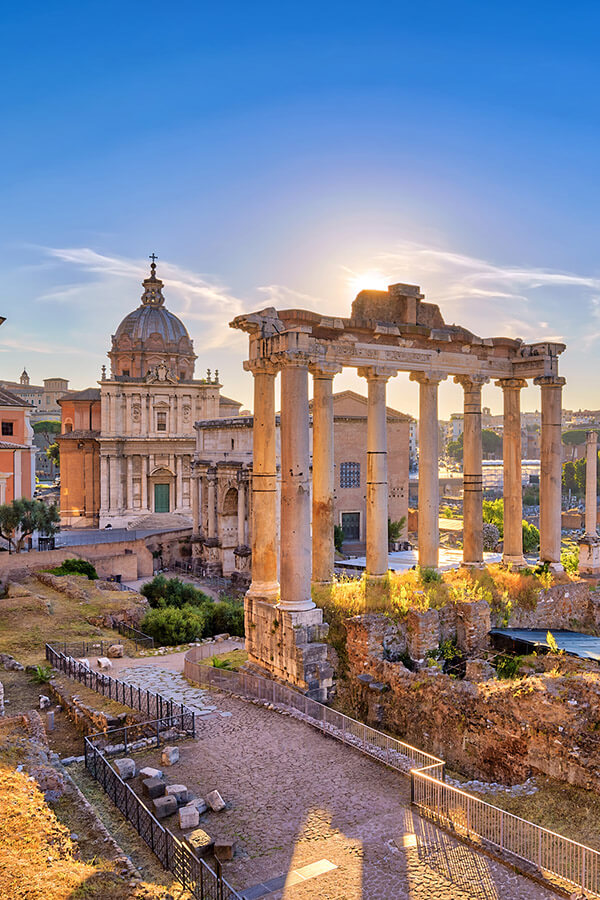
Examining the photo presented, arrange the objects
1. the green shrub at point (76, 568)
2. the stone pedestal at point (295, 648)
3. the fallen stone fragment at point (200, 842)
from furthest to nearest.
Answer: the green shrub at point (76, 568) < the stone pedestal at point (295, 648) < the fallen stone fragment at point (200, 842)

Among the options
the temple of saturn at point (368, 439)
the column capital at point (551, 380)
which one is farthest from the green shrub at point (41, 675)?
the column capital at point (551, 380)

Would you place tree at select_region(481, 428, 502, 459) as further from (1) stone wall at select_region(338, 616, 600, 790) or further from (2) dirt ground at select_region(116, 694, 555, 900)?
(2) dirt ground at select_region(116, 694, 555, 900)

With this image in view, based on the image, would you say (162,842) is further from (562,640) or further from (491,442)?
(491,442)

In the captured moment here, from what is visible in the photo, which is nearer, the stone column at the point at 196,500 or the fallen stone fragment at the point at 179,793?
the fallen stone fragment at the point at 179,793

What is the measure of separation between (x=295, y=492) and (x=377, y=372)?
4136 millimetres

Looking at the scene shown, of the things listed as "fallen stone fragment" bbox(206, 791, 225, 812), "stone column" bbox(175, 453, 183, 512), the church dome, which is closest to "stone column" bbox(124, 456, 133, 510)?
"stone column" bbox(175, 453, 183, 512)

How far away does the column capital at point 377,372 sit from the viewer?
1619cm

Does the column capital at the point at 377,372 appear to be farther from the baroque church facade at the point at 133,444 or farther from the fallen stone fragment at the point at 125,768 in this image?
the baroque church facade at the point at 133,444

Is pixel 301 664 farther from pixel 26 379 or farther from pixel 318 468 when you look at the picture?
pixel 26 379

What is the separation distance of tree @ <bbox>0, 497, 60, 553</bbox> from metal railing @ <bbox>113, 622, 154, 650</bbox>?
9.75 m

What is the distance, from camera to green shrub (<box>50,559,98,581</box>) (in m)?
29.1

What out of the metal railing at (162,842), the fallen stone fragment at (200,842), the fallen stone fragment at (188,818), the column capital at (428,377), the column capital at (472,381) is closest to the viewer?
the metal railing at (162,842)

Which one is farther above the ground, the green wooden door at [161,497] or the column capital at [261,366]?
the column capital at [261,366]

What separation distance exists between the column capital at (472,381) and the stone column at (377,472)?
2461 mm
